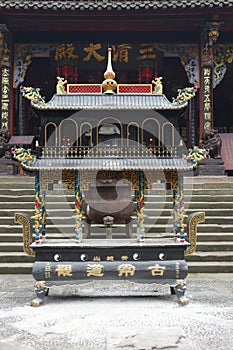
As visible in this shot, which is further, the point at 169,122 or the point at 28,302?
the point at 169,122

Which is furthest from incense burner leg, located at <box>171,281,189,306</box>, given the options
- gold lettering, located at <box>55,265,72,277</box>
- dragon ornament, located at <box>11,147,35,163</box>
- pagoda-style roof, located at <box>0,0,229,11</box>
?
pagoda-style roof, located at <box>0,0,229,11</box>

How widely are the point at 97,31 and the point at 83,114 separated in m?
8.04

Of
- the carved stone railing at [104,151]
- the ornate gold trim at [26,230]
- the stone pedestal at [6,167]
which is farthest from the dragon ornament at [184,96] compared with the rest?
the stone pedestal at [6,167]

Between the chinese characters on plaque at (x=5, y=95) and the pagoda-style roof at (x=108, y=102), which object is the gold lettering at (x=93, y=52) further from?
the pagoda-style roof at (x=108, y=102)

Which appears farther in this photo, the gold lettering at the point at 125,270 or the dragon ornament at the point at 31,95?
the dragon ornament at the point at 31,95

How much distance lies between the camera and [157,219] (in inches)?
359

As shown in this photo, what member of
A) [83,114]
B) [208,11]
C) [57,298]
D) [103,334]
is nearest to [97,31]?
[208,11]

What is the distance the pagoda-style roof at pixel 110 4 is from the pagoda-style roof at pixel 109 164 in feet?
23.6

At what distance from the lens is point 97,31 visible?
13.6 metres

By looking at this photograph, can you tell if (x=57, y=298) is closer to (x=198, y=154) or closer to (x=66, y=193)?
(x=198, y=154)

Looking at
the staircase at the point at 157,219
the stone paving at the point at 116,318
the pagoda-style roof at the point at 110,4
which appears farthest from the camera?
the pagoda-style roof at the point at 110,4

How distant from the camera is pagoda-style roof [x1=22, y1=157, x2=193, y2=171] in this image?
6.08 m

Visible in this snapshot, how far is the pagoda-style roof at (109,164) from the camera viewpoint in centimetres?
608

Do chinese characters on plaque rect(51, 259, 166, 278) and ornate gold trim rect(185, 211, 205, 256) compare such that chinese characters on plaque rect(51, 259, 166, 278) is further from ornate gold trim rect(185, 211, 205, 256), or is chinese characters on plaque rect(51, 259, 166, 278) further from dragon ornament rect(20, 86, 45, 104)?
dragon ornament rect(20, 86, 45, 104)
